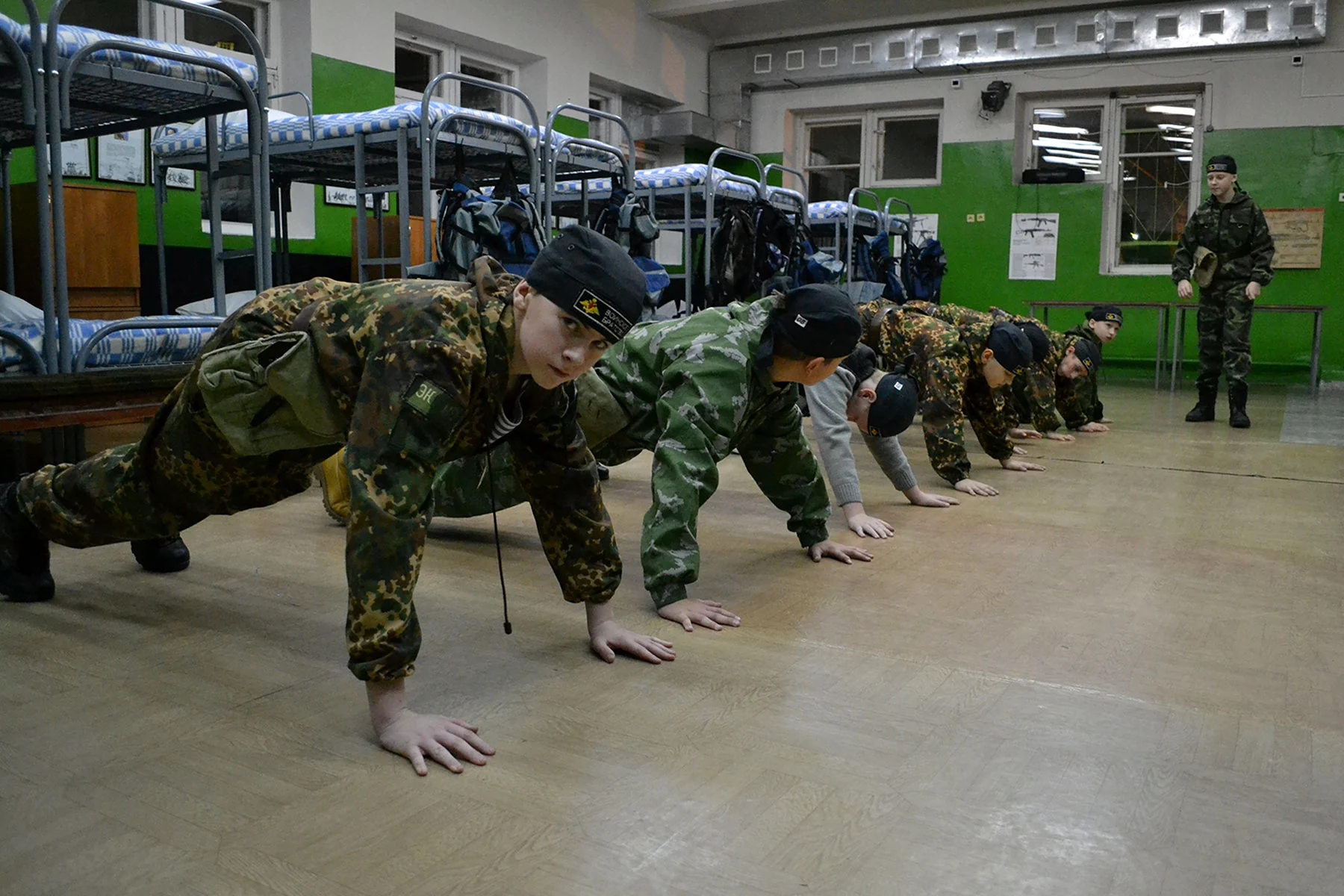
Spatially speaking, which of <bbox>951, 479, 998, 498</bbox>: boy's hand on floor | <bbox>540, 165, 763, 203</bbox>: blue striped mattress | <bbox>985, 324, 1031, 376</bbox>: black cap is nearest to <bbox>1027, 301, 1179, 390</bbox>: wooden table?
<bbox>540, 165, 763, 203</bbox>: blue striped mattress

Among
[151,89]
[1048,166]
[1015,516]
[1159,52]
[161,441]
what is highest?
[1159,52]

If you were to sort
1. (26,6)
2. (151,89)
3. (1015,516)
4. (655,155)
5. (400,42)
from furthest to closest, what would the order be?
(655,155), (400,42), (1015,516), (151,89), (26,6)

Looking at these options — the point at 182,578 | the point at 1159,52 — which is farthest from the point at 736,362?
the point at 1159,52

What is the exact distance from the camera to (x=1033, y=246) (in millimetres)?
10234

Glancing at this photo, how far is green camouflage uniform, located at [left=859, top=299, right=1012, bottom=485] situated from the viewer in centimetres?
386

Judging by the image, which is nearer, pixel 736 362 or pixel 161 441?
pixel 161 441

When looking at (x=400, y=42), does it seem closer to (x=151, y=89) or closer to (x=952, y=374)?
(x=151, y=89)

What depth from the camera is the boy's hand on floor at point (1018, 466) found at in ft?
14.5

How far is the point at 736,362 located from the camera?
7.95 feet

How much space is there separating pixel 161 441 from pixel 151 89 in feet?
5.84

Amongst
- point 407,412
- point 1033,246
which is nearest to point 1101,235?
point 1033,246

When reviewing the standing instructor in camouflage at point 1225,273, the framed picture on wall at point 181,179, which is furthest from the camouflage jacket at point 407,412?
the standing instructor in camouflage at point 1225,273

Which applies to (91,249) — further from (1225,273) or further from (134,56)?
(1225,273)

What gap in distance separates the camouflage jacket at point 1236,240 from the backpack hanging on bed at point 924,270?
2.31 meters
